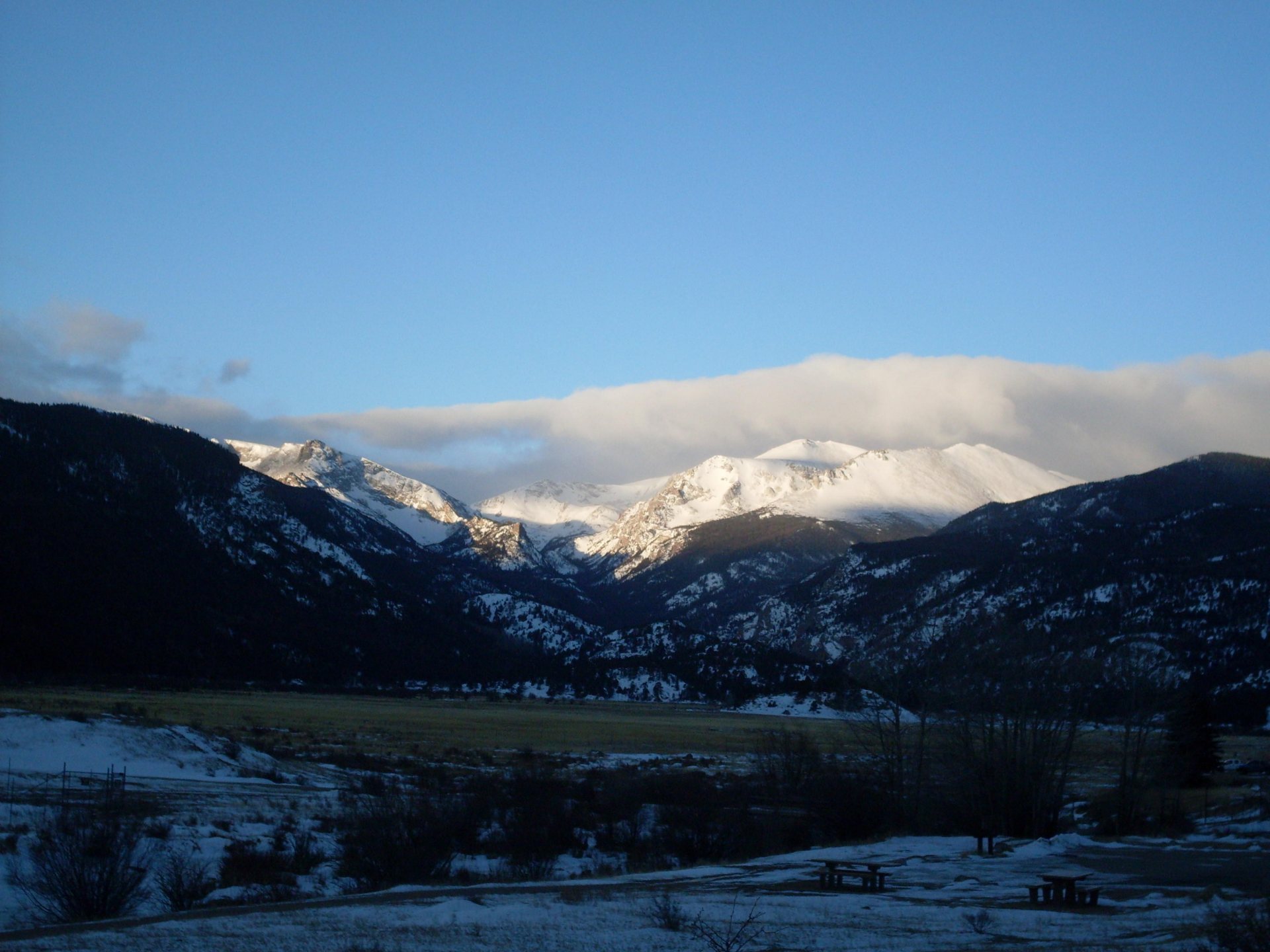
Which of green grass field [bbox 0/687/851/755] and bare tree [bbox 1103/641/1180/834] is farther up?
bare tree [bbox 1103/641/1180/834]

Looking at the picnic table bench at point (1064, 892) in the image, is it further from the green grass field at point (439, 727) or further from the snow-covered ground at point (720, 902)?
the green grass field at point (439, 727)

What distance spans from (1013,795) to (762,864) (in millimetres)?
20924

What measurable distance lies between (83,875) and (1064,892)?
23.8m

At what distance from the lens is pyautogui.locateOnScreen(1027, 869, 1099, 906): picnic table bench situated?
26.1 meters

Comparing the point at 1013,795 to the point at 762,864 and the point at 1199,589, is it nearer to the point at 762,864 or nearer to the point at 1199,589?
the point at 762,864

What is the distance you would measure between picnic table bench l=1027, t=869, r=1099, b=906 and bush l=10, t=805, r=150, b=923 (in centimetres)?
2192

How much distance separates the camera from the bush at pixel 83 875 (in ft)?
80.9

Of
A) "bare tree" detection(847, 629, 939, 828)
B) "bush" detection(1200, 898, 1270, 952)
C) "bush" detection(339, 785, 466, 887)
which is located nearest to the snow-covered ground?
"bush" detection(339, 785, 466, 887)

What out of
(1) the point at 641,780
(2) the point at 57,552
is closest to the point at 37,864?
(1) the point at 641,780

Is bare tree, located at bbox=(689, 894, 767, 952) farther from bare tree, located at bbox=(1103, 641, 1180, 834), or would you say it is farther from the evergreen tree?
the evergreen tree

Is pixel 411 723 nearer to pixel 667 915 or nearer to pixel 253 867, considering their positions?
pixel 253 867

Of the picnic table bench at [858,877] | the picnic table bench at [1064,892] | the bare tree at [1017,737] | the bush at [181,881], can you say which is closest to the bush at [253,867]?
the bush at [181,881]

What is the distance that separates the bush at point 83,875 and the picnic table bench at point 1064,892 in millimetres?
21916

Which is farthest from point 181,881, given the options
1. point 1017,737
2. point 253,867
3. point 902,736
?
point 902,736
